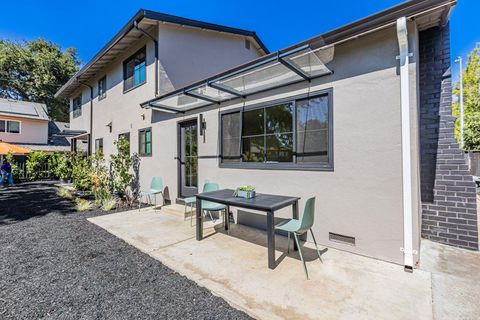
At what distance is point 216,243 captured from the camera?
4.15 meters

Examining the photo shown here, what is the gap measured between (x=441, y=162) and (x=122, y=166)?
8.91 m

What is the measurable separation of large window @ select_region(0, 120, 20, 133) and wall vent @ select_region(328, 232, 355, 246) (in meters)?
24.5

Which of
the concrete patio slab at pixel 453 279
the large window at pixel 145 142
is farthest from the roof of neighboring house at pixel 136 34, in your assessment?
the concrete patio slab at pixel 453 279

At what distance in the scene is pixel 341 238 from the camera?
3.79 m

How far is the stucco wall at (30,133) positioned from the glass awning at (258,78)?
65.2 ft

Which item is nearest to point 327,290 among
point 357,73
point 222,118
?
point 357,73

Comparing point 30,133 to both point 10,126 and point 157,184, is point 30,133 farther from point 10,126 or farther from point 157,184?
point 157,184

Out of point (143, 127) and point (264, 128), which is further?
point (143, 127)

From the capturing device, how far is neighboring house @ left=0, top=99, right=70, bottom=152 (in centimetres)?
1784

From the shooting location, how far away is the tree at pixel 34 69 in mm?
21188

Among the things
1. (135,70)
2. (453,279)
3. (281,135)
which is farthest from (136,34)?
(453,279)

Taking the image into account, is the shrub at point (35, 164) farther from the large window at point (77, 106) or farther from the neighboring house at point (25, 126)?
the large window at point (77, 106)

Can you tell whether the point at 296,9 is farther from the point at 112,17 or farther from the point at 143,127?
the point at 112,17

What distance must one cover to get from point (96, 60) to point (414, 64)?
36.9 feet
